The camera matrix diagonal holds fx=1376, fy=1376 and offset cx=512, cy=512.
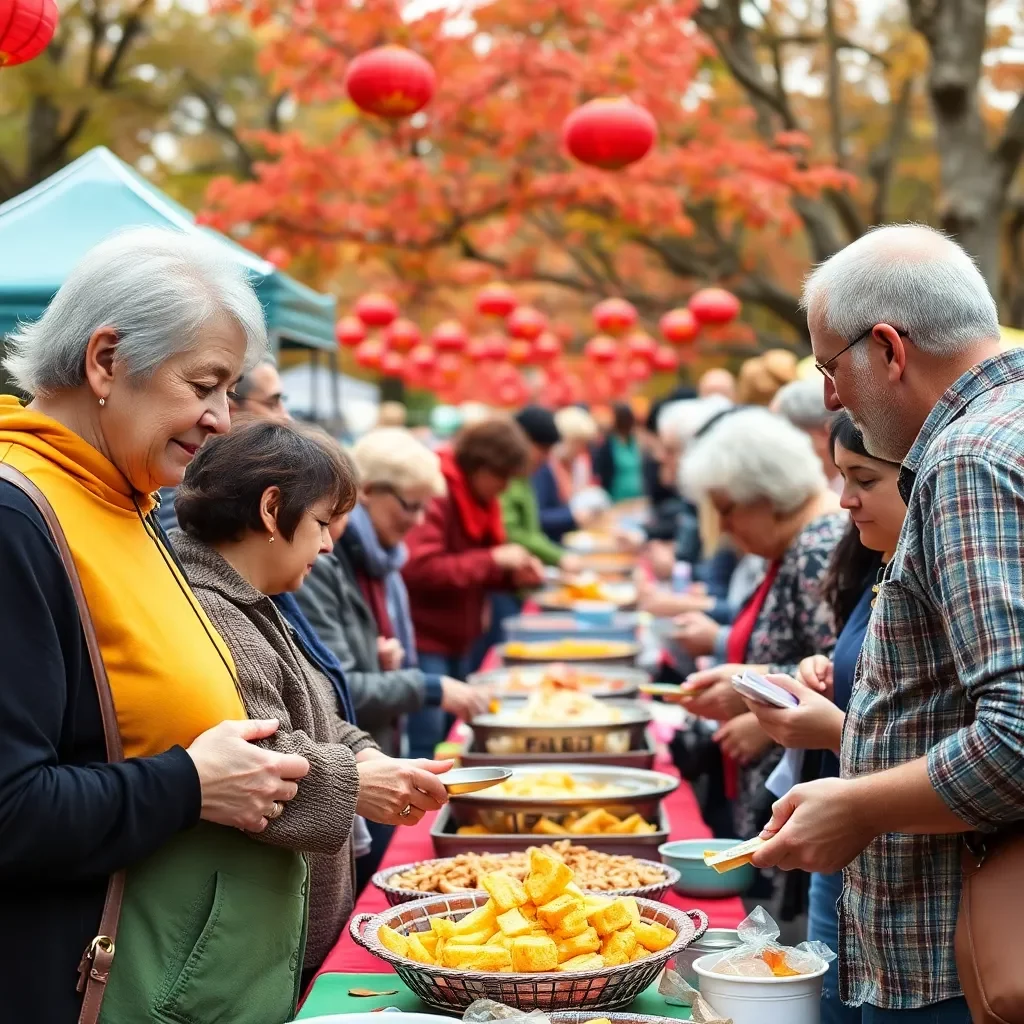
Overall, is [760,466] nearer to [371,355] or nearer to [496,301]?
[496,301]

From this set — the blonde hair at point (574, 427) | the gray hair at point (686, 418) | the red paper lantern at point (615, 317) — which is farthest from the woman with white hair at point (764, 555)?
the red paper lantern at point (615, 317)

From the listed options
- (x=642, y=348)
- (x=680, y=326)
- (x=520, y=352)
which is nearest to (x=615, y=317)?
(x=680, y=326)

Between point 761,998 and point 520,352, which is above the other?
point 761,998

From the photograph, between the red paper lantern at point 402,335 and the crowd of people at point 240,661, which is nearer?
the crowd of people at point 240,661

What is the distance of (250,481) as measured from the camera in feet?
8.16

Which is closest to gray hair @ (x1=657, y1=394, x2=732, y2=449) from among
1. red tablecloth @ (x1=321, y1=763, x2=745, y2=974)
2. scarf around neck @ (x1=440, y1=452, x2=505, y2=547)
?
scarf around neck @ (x1=440, y1=452, x2=505, y2=547)

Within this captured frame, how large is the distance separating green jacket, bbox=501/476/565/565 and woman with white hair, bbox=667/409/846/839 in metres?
4.51

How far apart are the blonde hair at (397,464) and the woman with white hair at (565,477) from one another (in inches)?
193

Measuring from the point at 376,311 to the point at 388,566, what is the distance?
30.4ft

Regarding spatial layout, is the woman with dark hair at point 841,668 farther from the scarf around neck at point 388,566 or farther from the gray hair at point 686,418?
the gray hair at point 686,418

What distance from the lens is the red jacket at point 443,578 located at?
668cm

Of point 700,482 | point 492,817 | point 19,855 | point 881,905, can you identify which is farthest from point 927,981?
point 700,482

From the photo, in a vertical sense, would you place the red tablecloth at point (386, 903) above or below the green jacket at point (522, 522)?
above

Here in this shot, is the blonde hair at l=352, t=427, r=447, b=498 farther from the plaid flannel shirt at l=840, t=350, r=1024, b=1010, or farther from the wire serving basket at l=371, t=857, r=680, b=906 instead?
the plaid flannel shirt at l=840, t=350, r=1024, b=1010
